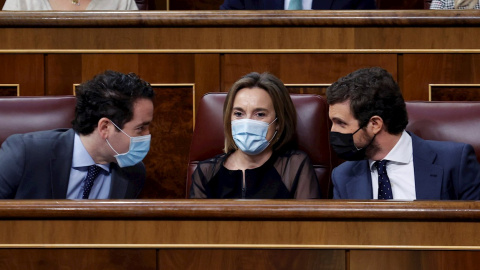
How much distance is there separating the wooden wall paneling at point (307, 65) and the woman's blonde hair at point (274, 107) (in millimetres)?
103

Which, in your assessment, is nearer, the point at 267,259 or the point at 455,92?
the point at 267,259

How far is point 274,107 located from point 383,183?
15cm

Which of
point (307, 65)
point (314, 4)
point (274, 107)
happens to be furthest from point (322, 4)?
point (274, 107)

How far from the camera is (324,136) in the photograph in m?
0.85

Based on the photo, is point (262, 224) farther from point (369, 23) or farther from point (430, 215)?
point (369, 23)

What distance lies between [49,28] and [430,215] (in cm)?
63

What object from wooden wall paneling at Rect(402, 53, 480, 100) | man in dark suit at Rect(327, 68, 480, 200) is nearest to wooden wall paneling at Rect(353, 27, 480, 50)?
wooden wall paneling at Rect(402, 53, 480, 100)

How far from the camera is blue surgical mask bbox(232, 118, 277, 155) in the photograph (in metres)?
0.83

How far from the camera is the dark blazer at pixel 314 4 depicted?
111 cm

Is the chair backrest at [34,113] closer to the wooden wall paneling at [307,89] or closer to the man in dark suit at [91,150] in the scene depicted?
the man in dark suit at [91,150]

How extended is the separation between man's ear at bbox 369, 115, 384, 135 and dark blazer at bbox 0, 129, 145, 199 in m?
0.29

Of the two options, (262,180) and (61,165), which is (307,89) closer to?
(262,180)

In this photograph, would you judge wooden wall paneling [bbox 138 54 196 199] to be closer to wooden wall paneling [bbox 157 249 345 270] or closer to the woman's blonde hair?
the woman's blonde hair

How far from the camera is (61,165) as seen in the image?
809mm
